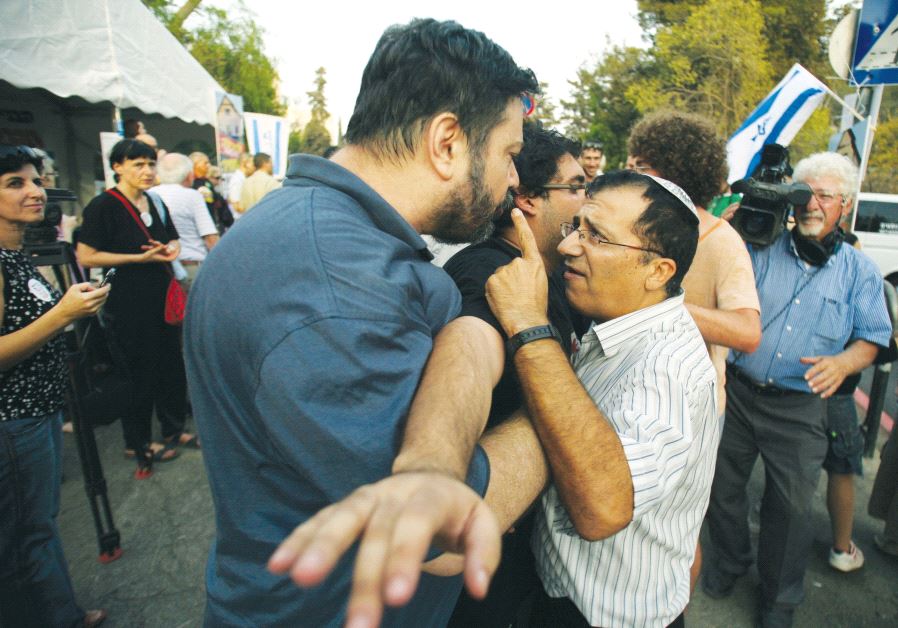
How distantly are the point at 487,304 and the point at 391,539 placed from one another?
0.91 m

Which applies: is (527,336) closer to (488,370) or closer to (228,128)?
(488,370)

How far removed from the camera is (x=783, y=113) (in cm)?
360

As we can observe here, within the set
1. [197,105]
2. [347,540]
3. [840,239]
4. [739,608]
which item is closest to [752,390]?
[840,239]

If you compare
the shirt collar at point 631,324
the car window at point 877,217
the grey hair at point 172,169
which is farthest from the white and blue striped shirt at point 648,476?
the car window at point 877,217

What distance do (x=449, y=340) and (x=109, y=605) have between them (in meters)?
2.68

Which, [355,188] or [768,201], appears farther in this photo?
[768,201]

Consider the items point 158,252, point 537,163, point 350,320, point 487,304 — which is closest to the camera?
point 350,320

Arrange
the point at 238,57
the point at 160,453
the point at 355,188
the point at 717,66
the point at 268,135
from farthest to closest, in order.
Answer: the point at 238,57, the point at 717,66, the point at 268,135, the point at 160,453, the point at 355,188

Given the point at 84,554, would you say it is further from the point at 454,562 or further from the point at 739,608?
the point at 739,608

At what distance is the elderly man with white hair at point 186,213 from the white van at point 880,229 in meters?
9.16

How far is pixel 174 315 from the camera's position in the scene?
3.66 metres

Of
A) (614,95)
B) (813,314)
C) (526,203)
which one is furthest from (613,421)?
(614,95)

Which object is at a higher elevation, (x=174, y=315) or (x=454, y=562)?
(x=454, y=562)

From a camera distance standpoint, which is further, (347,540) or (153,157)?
(153,157)
